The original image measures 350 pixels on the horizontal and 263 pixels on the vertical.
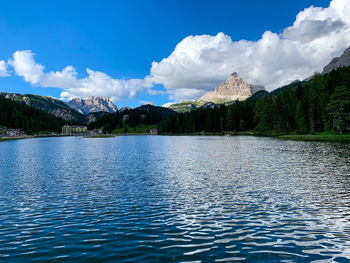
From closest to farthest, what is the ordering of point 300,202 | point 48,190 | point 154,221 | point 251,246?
point 251,246 → point 154,221 → point 300,202 → point 48,190

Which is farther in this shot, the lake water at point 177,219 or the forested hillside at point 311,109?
the forested hillside at point 311,109

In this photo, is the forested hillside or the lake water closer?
the lake water

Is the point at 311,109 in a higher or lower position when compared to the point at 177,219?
Answer: higher

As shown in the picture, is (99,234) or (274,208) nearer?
(99,234)

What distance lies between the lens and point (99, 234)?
53.1 ft

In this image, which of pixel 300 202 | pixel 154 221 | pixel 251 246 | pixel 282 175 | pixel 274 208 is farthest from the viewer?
pixel 282 175

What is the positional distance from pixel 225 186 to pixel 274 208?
9.00m

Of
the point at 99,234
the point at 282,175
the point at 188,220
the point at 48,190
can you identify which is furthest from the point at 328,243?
the point at 48,190

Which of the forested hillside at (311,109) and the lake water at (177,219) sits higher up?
the forested hillside at (311,109)

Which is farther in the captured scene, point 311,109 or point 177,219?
point 311,109

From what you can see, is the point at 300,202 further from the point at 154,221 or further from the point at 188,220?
the point at 154,221

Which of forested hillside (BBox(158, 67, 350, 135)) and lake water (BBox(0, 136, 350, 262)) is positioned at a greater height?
forested hillside (BBox(158, 67, 350, 135))

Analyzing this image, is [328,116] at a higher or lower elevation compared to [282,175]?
higher

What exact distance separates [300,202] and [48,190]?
26349 millimetres
